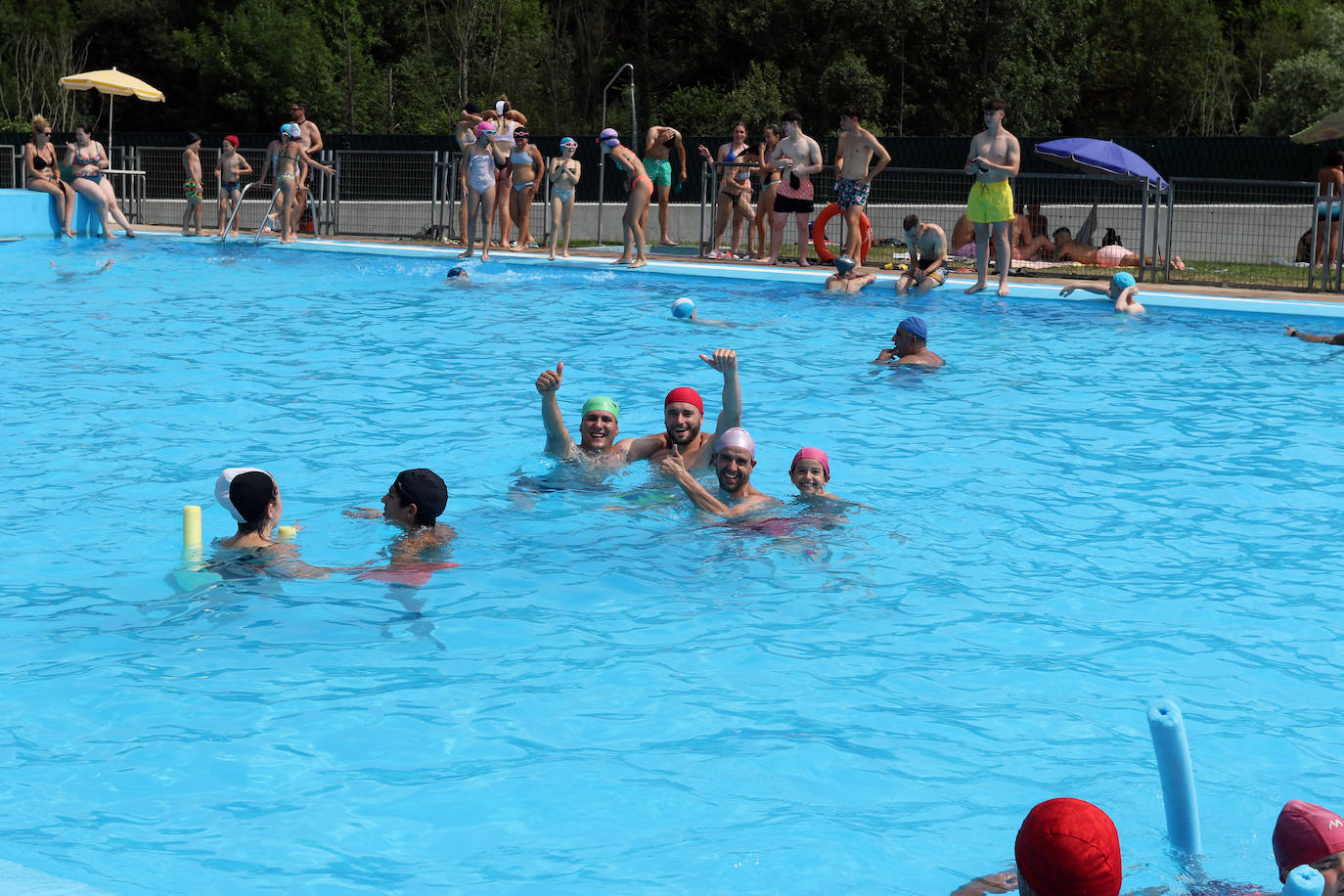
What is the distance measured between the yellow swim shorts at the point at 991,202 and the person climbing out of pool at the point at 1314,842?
1195 cm

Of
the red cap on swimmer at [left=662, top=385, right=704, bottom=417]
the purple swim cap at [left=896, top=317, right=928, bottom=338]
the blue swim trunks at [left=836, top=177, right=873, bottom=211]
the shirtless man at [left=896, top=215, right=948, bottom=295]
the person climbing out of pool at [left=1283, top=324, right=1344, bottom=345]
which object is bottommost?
the red cap on swimmer at [left=662, top=385, right=704, bottom=417]

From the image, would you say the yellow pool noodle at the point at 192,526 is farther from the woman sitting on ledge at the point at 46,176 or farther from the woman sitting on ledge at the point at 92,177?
the woman sitting on ledge at the point at 46,176

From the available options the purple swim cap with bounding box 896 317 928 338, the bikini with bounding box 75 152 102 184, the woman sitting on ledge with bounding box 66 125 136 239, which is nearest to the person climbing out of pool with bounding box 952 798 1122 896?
the purple swim cap with bounding box 896 317 928 338

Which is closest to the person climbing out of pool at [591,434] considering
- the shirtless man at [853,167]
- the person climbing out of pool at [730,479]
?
the person climbing out of pool at [730,479]

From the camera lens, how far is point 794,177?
693 inches

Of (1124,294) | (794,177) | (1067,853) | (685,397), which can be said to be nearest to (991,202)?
(1124,294)

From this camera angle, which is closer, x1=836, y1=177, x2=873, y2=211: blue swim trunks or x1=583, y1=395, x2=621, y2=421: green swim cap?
x1=583, y1=395, x2=621, y2=421: green swim cap

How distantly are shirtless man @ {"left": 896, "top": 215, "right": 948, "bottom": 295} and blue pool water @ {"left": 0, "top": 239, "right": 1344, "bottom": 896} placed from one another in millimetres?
4439

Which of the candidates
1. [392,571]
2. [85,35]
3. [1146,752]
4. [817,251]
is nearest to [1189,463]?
[1146,752]

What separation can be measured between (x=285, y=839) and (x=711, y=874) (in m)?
1.32

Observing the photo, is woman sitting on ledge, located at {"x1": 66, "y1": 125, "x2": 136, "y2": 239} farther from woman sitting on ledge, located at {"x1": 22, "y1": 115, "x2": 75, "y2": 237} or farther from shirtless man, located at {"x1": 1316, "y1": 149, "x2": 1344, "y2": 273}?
shirtless man, located at {"x1": 1316, "y1": 149, "x2": 1344, "y2": 273}

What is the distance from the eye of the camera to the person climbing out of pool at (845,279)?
15992 millimetres

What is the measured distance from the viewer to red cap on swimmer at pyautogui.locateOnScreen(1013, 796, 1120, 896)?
9.73 feet

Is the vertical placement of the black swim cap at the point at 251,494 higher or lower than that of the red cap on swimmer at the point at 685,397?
lower
